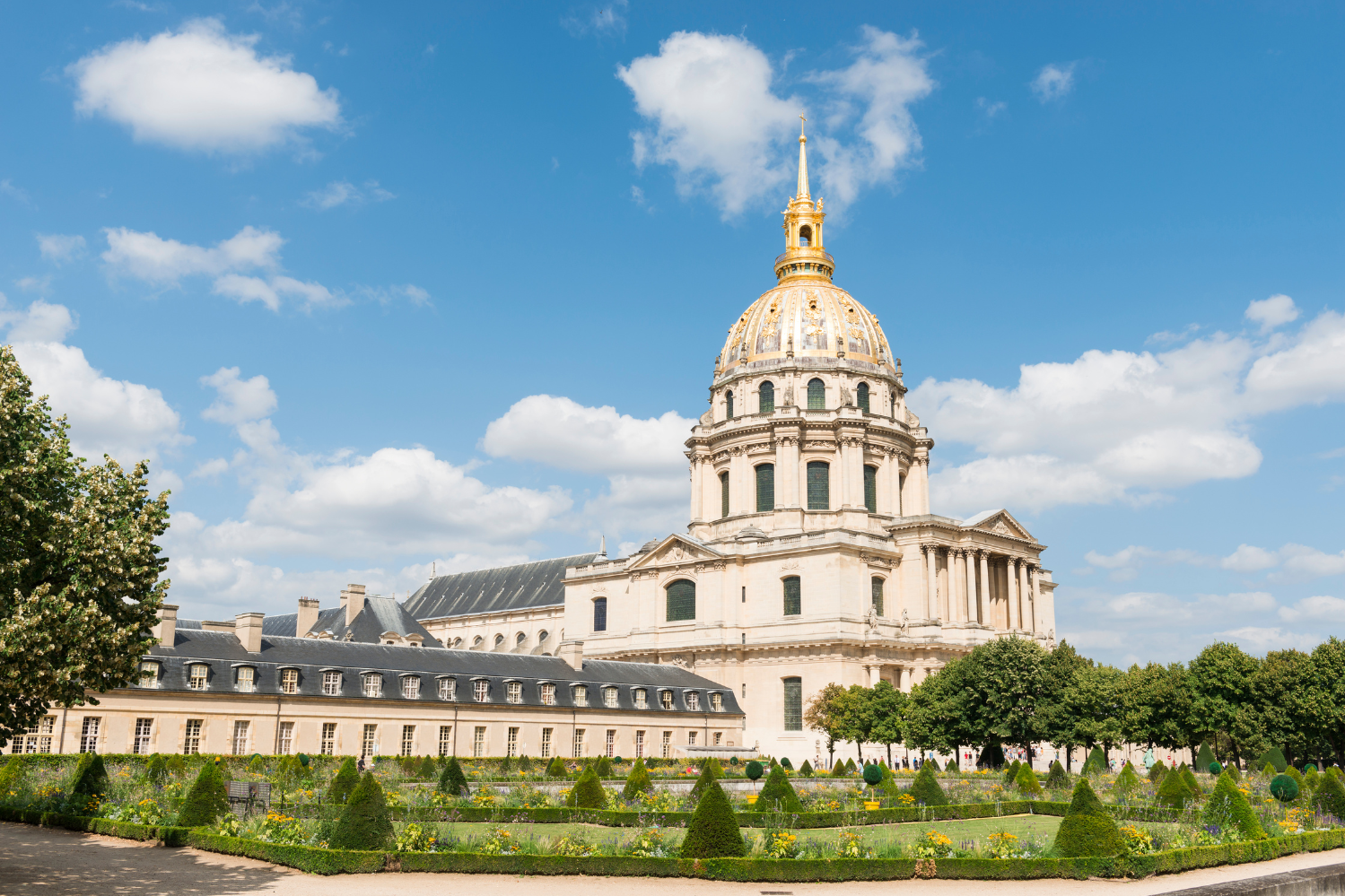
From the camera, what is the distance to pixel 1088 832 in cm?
1981

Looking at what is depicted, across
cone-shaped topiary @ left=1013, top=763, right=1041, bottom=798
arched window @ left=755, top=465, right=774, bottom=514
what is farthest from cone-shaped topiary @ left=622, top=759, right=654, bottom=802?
arched window @ left=755, top=465, right=774, bottom=514

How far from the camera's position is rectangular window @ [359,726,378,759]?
1832 inches

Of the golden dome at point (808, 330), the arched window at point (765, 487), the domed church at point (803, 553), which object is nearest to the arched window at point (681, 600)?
the domed church at point (803, 553)

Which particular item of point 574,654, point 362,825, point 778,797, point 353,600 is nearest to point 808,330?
point 574,654

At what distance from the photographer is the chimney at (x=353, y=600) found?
210 ft

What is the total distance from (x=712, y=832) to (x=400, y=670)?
32.0m

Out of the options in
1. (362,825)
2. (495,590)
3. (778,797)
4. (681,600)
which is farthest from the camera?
(495,590)

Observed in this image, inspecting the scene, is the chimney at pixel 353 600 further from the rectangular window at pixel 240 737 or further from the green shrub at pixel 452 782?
the green shrub at pixel 452 782

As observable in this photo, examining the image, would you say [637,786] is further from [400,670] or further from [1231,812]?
[400,670]

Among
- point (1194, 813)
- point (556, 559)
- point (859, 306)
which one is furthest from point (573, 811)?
point (556, 559)

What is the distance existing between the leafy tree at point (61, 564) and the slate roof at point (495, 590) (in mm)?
61998

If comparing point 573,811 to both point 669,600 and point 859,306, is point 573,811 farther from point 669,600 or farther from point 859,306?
point 859,306

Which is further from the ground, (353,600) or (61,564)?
(353,600)

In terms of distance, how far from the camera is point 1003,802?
3111 centimetres
